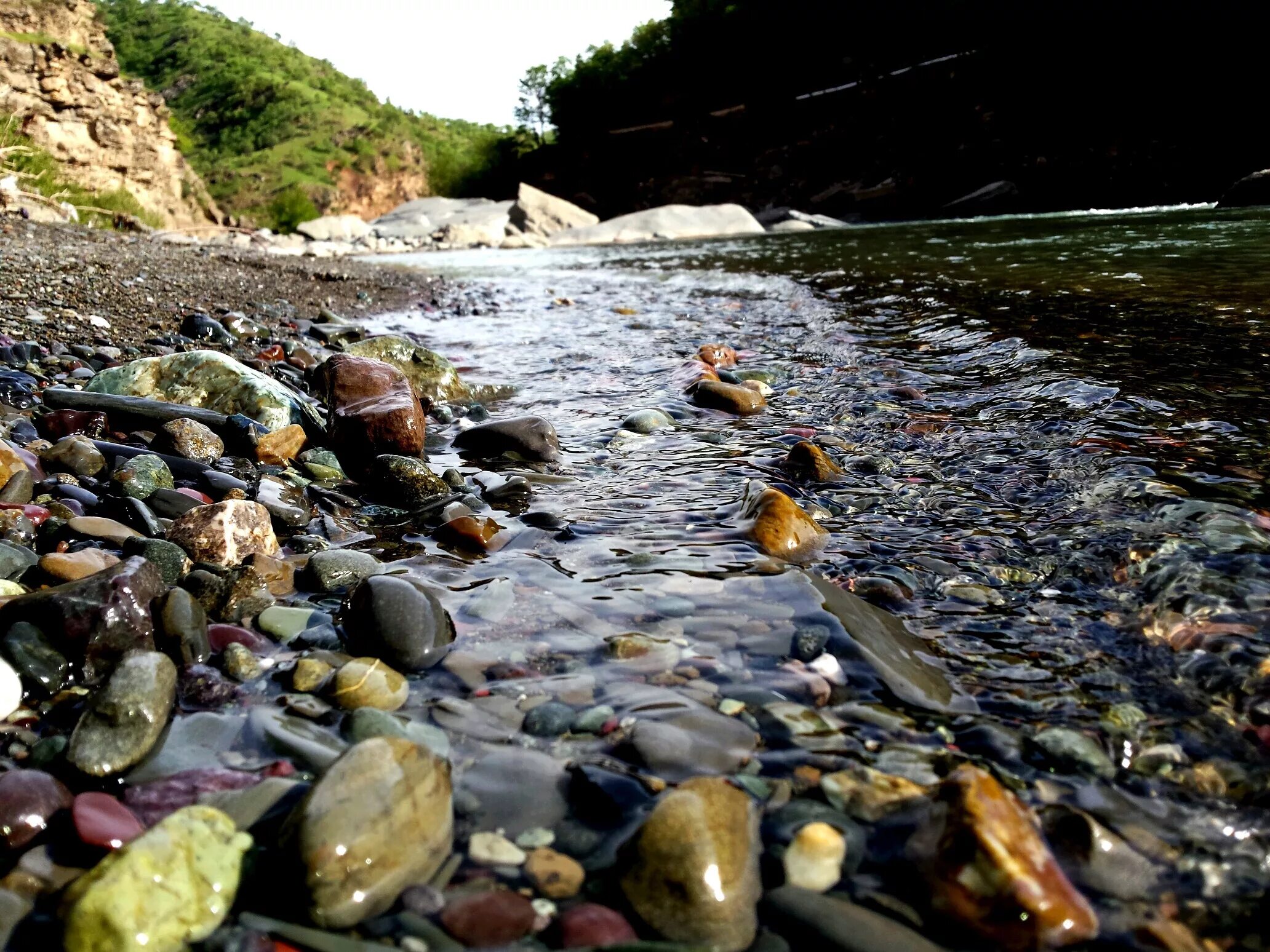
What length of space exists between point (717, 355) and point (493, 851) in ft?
14.4

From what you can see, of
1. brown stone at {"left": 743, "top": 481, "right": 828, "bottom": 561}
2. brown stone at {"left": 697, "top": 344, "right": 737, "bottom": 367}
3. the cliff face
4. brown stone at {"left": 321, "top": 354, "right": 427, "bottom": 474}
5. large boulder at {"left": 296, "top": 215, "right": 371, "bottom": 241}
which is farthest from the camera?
large boulder at {"left": 296, "top": 215, "right": 371, "bottom": 241}

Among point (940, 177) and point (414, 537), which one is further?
point (940, 177)

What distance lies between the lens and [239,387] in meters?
3.54

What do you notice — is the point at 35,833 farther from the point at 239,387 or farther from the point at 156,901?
the point at 239,387

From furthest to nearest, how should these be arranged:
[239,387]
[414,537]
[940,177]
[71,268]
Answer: [940,177] < [71,268] < [239,387] < [414,537]

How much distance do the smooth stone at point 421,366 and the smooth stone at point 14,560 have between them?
2.71 m

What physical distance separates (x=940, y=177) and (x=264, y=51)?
9122 centimetres

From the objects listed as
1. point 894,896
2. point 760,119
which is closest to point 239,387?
point 894,896

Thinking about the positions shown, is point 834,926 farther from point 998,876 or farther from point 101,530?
point 101,530

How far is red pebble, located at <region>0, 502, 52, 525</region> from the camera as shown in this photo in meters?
2.15

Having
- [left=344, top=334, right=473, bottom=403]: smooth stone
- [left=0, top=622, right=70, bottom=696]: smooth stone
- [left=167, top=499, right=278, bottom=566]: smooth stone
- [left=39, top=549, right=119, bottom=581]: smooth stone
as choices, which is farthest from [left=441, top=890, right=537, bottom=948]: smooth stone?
[left=344, top=334, right=473, bottom=403]: smooth stone

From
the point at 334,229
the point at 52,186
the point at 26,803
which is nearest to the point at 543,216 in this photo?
the point at 334,229

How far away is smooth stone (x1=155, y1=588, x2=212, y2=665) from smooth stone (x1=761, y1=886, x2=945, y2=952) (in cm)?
138

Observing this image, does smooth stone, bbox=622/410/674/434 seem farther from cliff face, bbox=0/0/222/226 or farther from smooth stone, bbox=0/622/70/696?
cliff face, bbox=0/0/222/226
